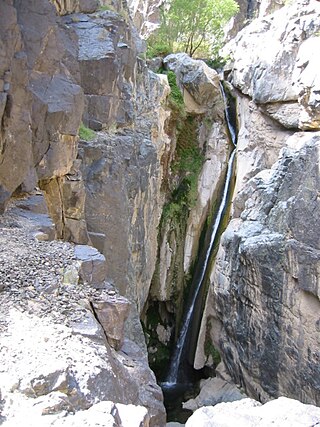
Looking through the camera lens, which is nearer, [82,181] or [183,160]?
[82,181]

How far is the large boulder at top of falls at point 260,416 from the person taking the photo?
3.61 m

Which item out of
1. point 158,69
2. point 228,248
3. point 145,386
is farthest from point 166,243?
point 145,386

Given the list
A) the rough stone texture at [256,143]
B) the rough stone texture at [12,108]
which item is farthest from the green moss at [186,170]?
the rough stone texture at [12,108]

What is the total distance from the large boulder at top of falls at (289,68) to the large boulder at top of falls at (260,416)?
43.3 feet

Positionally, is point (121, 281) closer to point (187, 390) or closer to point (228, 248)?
point (228, 248)

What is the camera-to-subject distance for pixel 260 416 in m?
3.74

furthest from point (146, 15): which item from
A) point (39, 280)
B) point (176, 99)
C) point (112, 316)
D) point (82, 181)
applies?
point (112, 316)

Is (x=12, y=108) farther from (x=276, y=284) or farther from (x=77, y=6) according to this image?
(x=276, y=284)

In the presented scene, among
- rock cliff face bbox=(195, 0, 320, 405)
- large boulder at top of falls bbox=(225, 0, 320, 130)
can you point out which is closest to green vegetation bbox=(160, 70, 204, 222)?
rock cliff face bbox=(195, 0, 320, 405)

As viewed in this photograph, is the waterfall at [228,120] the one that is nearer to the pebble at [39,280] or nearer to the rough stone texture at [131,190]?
the rough stone texture at [131,190]

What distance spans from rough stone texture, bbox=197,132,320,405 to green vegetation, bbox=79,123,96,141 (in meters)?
6.38

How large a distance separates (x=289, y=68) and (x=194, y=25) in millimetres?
9447

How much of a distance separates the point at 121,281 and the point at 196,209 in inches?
306

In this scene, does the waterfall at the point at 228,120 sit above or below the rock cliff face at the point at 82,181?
above
